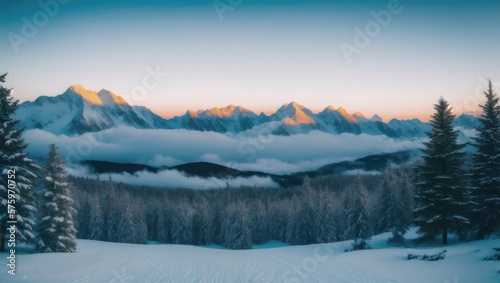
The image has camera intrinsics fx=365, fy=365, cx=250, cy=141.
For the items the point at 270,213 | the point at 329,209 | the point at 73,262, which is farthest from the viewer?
the point at 270,213

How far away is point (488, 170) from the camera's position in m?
31.7

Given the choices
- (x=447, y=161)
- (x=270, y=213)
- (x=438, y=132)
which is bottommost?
(x=270, y=213)

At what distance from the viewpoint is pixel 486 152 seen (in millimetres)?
32312

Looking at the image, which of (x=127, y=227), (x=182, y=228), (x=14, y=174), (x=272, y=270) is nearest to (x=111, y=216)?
(x=127, y=227)

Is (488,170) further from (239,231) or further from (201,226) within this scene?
(201,226)

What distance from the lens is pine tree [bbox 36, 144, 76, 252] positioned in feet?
109

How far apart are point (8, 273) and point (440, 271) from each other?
25.4 metres

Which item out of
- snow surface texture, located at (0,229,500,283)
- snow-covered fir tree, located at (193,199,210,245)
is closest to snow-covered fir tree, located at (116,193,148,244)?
snow-covered fir tree, located at (193,199,210,245)

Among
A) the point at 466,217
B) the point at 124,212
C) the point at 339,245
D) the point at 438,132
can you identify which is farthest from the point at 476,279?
the point at 124,212

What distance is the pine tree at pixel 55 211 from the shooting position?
109 feet

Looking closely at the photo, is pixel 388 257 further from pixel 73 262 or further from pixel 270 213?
pixel 270 213

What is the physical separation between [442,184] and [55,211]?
3585 cm

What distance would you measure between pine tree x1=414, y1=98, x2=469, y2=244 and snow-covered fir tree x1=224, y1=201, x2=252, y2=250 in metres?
41.7

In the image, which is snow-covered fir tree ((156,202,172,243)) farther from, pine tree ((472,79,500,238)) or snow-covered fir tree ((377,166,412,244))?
pine tree ((472,79,500,238))
